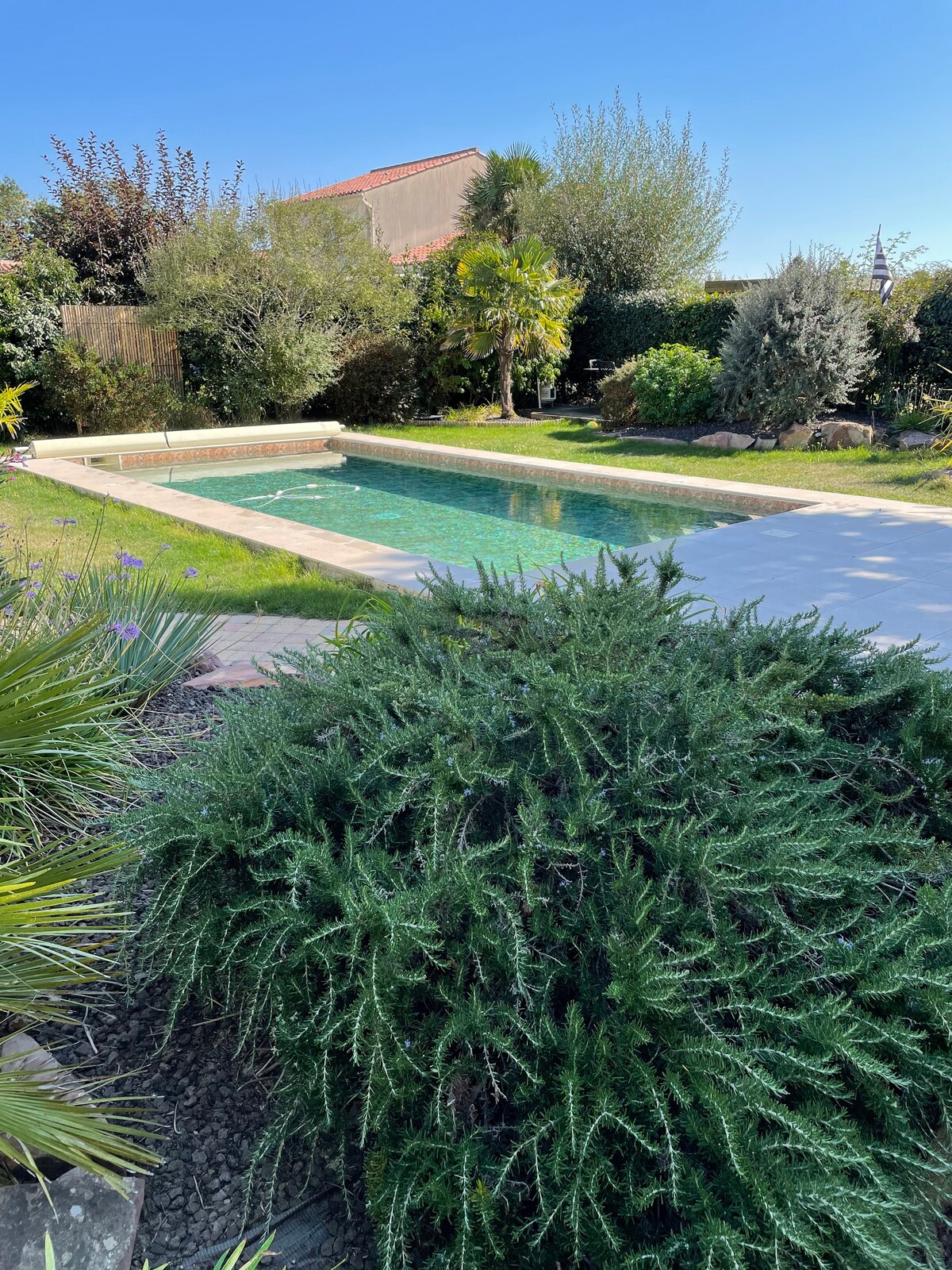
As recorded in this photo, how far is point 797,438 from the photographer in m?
13.0

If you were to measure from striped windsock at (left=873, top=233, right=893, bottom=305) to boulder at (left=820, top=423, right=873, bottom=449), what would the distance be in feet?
8.35

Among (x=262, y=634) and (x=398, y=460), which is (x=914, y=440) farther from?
(x=262, y=634)

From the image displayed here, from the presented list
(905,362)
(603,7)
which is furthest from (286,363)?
(603,7)

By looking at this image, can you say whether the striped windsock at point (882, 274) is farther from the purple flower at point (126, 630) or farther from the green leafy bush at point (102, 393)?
the purple flower at point (126, 630)

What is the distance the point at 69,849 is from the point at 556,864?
1090 mm

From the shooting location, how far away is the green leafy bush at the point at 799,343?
1262 centimetres

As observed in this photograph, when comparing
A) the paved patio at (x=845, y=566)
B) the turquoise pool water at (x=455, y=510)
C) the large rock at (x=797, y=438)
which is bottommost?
the turquoise pool water at (x=455, y=510)

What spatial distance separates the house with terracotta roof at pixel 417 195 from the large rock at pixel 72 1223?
1103 inches

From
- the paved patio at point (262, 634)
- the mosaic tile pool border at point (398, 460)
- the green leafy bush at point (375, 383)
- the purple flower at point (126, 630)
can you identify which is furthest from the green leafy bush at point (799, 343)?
the purple flower at point (126, 630)

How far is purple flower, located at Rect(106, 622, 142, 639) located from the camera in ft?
10.7

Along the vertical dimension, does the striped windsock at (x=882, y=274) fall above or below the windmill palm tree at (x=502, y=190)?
below

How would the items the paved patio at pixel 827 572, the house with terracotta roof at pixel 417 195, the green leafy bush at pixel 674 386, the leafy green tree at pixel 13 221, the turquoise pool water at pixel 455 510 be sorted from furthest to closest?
the house with terracotta roof at pixel 417 195
the leafy green tree at pixel 13 221
the green leafy bush at pixel 674 386
the turquoise pool water at pixel 455 510
the paved patio at pixel 827 572

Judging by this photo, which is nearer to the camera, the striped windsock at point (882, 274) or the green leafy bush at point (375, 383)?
the striped windsock at point (882, 274)

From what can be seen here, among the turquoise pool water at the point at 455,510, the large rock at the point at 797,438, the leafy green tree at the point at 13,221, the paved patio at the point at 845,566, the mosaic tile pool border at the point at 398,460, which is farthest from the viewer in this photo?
the leafy green tree at the point at 13,221
